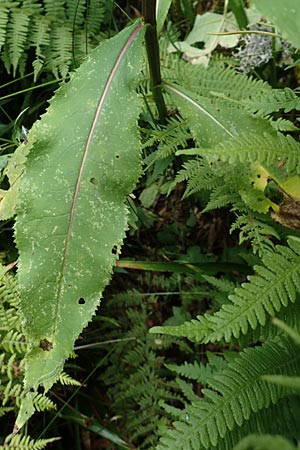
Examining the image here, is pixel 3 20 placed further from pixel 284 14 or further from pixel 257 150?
pixel 284 14

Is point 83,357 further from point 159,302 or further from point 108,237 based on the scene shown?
point 108,237

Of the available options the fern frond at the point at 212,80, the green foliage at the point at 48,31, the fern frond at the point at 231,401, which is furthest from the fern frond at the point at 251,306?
the green foliage at the point at 48,31

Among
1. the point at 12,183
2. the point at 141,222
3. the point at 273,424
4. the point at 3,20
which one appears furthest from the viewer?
the point at 3,20

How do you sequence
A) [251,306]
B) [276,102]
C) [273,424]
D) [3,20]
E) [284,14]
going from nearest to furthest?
[284,14]
[251,306]
[273,424]
[276,102]
[3,20]

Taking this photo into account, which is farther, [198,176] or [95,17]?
[95,17]

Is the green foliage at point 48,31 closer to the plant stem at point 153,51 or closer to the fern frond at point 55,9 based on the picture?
the fern frond at point 55,9

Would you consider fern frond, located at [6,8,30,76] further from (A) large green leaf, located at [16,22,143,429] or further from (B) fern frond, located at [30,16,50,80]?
(A) large green leaf, located at [16,22,143,429]

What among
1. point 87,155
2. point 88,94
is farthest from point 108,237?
point 88,94

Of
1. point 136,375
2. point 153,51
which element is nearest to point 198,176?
point 153,51
